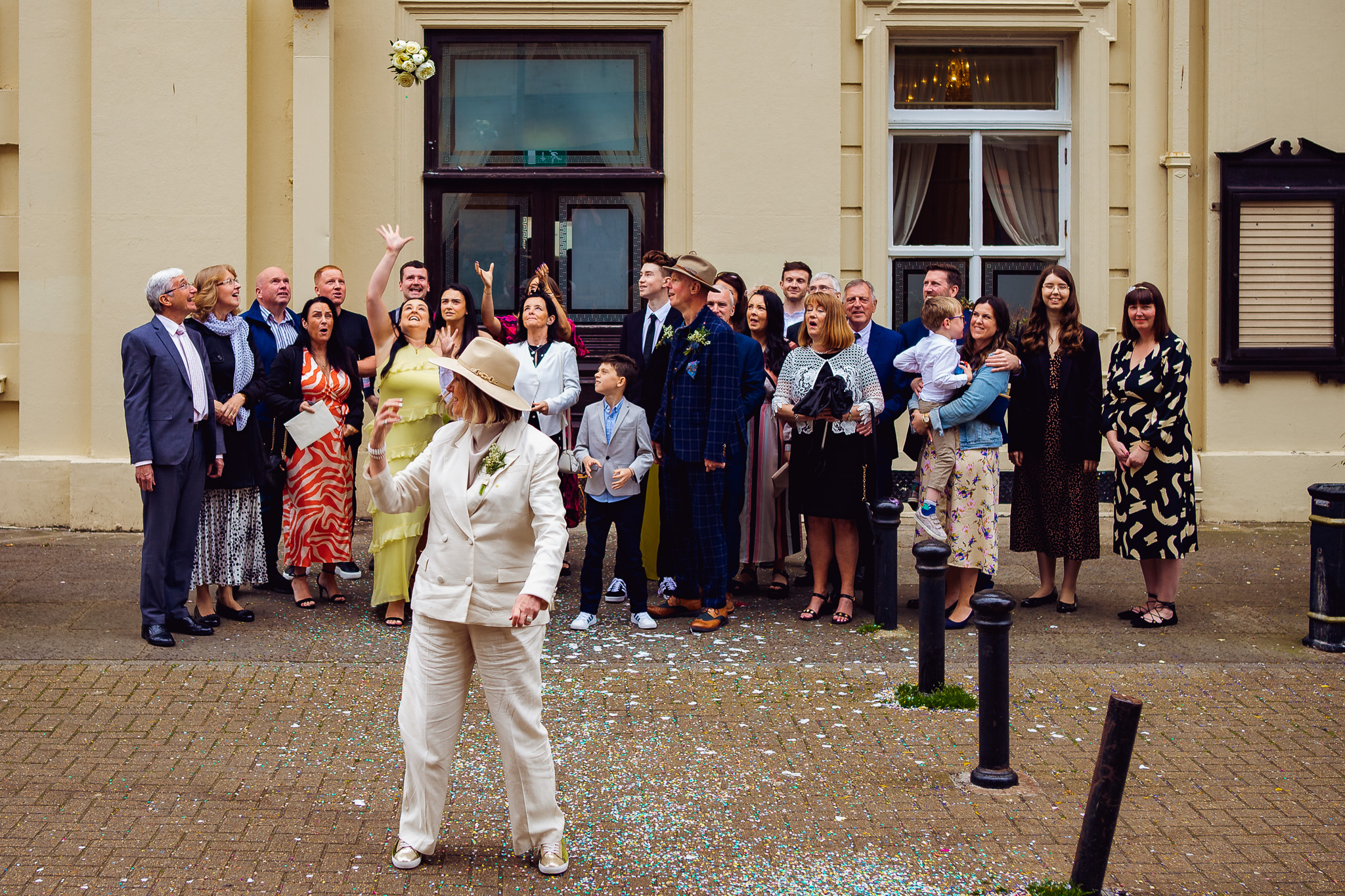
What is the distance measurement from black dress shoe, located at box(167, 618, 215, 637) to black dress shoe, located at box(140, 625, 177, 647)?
13cm

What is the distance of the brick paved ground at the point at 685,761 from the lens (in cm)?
455

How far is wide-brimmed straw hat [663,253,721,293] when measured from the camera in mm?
7836

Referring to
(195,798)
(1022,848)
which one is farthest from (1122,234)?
(195,798)

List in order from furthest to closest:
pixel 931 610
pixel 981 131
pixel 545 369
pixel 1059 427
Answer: pixel 981 131, pixel 545 369, pixel 1059 427, pixel 931 610

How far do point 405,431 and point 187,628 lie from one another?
5.50ft

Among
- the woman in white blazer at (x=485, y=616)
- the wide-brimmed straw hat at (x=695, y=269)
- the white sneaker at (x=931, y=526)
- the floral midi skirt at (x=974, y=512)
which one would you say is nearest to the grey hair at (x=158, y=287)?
the wide-brimmed straw hat at (x=695, y=269)

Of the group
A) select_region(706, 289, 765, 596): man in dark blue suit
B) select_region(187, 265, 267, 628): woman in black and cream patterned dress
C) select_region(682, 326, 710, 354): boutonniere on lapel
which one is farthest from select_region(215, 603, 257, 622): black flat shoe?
select_region(682, 326, 710, 354): boutonniere on lapel

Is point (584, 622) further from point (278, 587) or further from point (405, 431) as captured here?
point (278, 587)

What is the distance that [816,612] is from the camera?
8031 mm

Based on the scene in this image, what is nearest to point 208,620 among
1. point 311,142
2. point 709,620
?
point 709,620

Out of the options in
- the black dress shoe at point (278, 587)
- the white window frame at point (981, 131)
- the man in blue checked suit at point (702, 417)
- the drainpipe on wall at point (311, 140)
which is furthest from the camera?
the white window frame at point (981, 131)

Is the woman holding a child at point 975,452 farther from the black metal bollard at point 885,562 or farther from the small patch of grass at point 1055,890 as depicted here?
the small patch of grass at point 1055,890

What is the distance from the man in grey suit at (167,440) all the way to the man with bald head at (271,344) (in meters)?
0.73

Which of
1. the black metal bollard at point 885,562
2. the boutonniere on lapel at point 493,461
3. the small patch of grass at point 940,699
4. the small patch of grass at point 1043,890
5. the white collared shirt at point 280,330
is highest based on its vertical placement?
the white collared shirt at point 280,330
